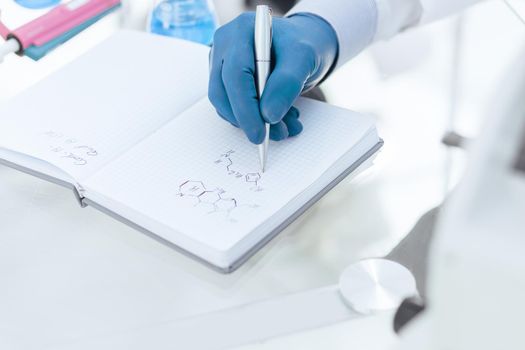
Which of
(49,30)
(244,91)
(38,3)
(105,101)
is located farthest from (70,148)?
(38,3)

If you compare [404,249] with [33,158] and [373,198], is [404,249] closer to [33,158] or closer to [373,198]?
[373,198]

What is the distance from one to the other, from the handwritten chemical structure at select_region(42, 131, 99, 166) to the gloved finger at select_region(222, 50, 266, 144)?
0.17m

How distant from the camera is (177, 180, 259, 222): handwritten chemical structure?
2.18 feet

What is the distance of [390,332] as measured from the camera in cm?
61

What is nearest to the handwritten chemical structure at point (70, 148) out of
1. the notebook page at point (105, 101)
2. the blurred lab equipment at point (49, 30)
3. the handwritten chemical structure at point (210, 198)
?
the notebook page at point (105, 101)

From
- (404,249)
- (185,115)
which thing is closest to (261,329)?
(404,249)

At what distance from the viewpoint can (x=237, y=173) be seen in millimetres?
718

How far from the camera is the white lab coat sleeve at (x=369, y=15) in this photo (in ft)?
3.09

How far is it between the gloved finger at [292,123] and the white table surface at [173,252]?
81 millimetres

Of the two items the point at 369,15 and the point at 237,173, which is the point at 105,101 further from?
the point at 369,15

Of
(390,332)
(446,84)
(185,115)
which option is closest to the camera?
(390,332)

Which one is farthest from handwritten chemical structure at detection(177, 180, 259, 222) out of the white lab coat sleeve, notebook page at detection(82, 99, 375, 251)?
the white lab coat sleeve

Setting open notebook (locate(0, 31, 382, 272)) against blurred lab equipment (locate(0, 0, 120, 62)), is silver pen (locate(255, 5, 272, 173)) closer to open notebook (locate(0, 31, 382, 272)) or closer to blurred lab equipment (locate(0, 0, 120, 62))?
open notebook (locate(0, 31, 382, 272))

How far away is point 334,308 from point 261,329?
0.07m
